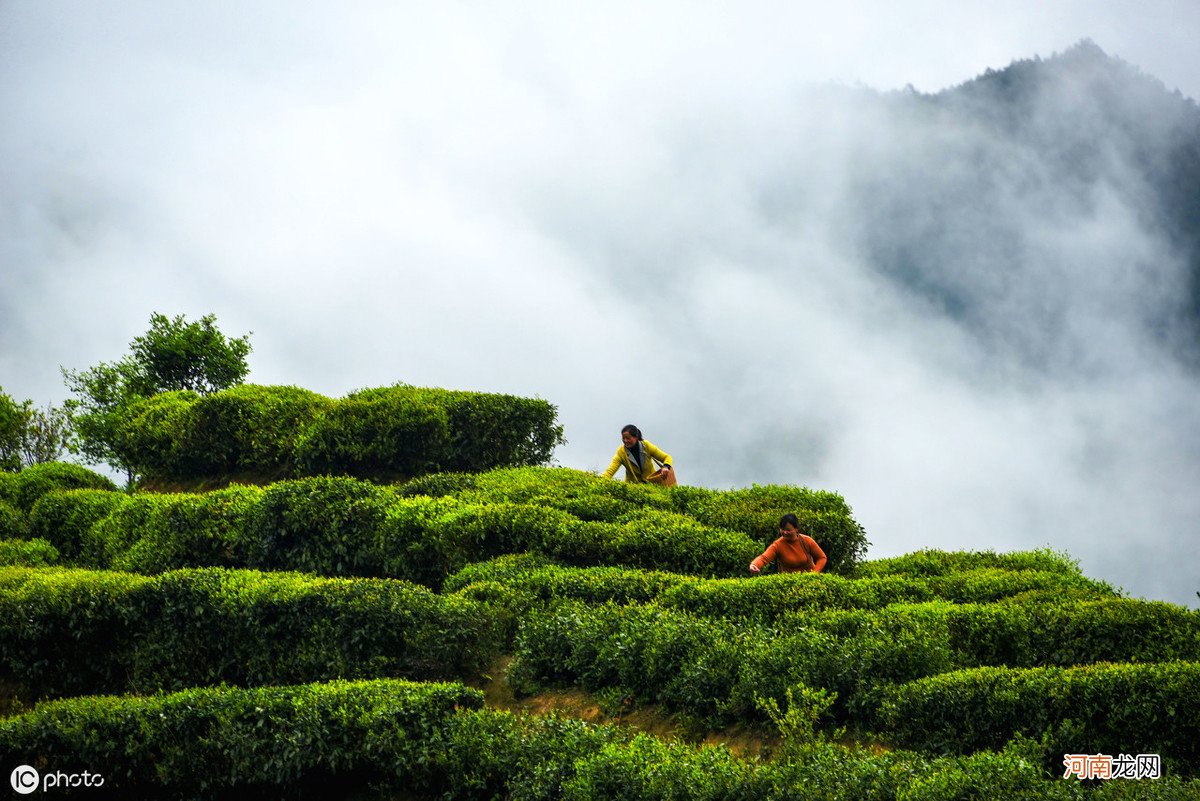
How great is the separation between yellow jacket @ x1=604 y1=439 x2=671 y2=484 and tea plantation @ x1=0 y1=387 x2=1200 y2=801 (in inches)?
26.2

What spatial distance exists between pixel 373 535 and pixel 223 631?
279cm

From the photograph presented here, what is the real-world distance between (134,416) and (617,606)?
1264 cm

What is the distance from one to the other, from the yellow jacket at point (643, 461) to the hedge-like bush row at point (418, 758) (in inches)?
298

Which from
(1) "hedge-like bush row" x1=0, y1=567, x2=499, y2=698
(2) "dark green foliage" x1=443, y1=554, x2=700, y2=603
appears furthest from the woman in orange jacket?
(1) "hedge-like bush row" x1=0, y1=567, x2=499, y2=698

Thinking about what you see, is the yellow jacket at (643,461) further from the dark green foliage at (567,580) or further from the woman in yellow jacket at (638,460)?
the dark green foliage at (567,580)

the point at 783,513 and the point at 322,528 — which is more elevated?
the point at 783,513

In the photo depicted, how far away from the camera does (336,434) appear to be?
18.0 meters

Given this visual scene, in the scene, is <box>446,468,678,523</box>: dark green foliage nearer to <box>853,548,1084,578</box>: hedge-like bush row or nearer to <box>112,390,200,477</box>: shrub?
<box>853,548,1084,578</box>: hedge-like bush row

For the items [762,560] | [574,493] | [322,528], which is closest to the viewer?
[762,560]

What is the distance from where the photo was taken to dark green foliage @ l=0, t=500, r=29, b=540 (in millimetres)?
18625

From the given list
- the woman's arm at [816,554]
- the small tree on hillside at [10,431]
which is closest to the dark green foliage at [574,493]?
the woman's arm at [816,554]

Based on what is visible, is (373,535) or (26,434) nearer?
(373,535)

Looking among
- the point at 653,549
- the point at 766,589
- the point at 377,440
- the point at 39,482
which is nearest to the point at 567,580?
the point at 653,549

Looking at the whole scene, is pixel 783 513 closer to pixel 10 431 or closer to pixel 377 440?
pixel 377 440
